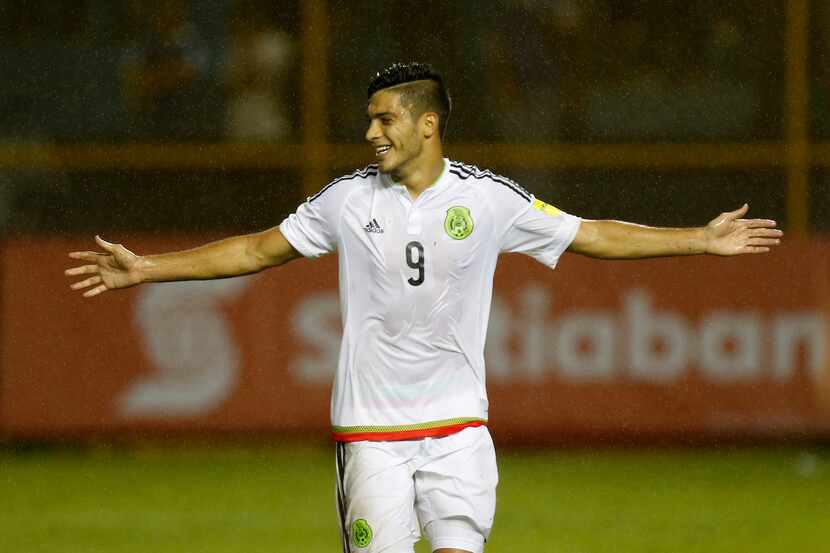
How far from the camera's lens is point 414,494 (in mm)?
6414

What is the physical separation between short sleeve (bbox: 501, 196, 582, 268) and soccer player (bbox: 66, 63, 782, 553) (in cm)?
3

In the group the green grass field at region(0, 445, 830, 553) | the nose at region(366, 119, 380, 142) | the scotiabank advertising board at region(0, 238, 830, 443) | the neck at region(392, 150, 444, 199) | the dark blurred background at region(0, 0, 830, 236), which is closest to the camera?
the nose at region(366, 119, 380, 142)

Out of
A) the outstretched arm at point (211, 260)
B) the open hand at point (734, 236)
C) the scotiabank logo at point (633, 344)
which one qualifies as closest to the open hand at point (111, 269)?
the outstretched arm at point (211, 260)

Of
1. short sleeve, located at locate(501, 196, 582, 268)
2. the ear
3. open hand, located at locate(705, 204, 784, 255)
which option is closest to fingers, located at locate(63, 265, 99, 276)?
the ear

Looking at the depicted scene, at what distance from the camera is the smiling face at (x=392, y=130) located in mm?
6391

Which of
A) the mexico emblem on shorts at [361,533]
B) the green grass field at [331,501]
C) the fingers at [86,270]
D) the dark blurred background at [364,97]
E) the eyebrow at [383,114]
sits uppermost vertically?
the dark blurred background at [364,97]

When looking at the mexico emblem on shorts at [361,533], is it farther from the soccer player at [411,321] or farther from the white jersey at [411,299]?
the white jersey at [411,299]

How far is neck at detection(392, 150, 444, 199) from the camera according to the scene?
6488mm

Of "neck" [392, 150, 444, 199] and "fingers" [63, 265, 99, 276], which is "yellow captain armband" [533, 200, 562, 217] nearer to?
"neck" [392, 150, 444, 199]

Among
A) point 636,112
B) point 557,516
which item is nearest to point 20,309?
point 557,516

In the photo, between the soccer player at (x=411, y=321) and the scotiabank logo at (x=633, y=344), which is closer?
the soccer player at (x=411, y=321)

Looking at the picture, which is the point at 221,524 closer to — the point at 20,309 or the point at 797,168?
the point at 20,309

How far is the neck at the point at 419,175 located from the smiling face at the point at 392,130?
2.3 inches

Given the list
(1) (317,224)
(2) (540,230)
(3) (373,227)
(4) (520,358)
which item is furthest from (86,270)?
(4) (520,358)
